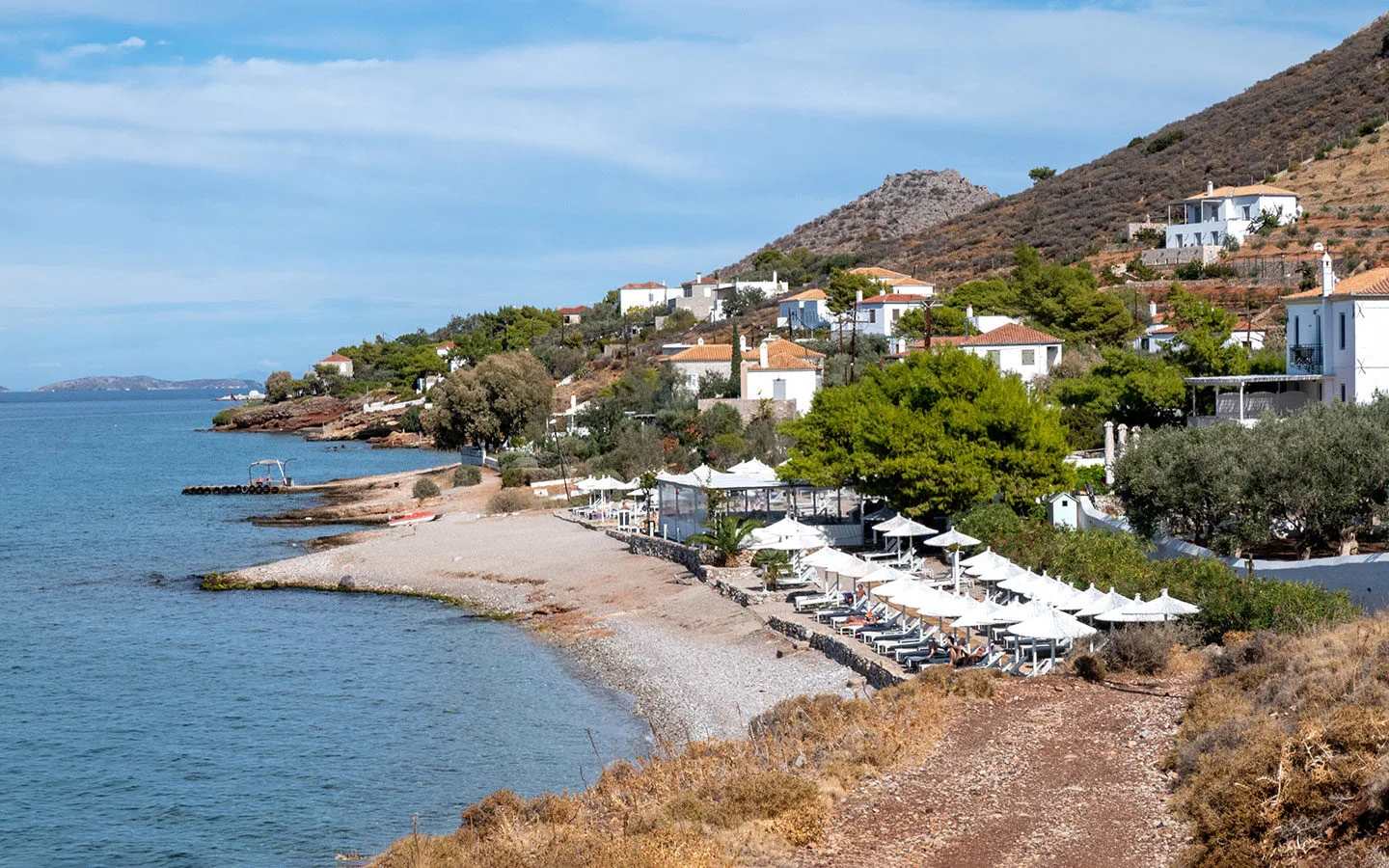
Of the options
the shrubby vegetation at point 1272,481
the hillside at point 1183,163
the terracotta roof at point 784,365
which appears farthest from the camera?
the hillside at point 1183,163

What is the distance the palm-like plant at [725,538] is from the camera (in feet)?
114

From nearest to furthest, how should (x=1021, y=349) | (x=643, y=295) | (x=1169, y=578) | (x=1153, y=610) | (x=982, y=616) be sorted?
(x=1153, y=610), (x=982, y=616), (x=1169, y=578), (x=1021, y=349), (x=643, y=295)

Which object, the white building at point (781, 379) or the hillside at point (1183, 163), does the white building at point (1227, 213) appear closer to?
the hillside at point (1183, 163)

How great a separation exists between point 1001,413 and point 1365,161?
67056 mm

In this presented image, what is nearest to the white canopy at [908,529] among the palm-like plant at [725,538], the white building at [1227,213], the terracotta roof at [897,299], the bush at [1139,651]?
the palm-like plant at [725,538]

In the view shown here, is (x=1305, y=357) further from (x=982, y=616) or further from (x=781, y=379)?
(x=781, y=379)

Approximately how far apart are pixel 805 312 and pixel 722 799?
79468mm

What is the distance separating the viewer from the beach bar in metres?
37.4

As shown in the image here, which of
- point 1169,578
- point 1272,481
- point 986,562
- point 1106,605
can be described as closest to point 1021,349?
point 986,562

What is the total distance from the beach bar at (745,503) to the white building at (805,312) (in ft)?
149

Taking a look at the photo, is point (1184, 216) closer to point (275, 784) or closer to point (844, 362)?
point (844, 362)

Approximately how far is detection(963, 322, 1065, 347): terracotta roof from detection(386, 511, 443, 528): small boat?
23.8 m

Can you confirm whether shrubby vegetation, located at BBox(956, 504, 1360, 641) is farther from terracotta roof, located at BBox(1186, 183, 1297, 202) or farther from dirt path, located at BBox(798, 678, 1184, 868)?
terracotta roof, located at BBox(1186, 183, 1297, 202)

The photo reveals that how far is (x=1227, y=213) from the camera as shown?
269 ft
